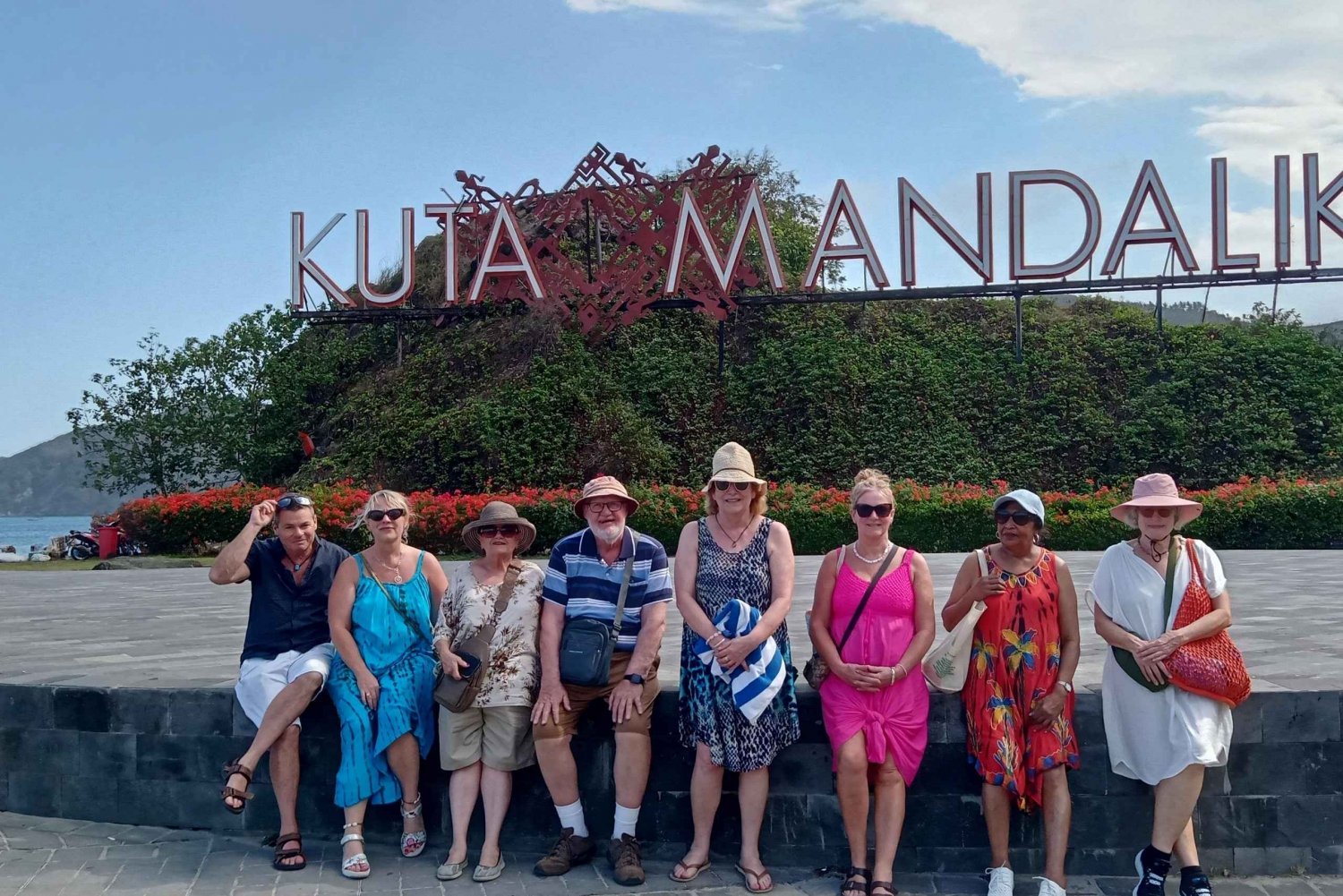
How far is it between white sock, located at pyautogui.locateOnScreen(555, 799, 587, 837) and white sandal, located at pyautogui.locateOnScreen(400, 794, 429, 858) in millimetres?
685

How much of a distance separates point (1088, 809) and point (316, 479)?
1688cm

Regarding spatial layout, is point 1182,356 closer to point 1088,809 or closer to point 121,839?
point 1088,809

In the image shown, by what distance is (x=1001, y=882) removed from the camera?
15.1 ft

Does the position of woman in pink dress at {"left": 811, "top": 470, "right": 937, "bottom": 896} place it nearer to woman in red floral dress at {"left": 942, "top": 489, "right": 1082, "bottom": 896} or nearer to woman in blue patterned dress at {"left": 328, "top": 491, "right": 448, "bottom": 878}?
woman in red floral dress at {"left": 942, "top": 489, "right": 1082, "bottom": 896}

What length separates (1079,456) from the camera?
19859 mm

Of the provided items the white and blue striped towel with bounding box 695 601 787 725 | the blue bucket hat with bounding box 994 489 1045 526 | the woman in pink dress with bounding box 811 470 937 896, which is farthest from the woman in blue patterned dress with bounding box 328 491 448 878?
the blue bucket hat with bounding box 994 489 1045 526

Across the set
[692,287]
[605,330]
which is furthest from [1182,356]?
[605,330]

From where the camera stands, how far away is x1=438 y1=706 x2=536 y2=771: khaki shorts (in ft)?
16.6

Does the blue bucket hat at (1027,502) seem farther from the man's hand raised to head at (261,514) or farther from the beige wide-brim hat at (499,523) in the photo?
the man's hand raised to head at (261,514)

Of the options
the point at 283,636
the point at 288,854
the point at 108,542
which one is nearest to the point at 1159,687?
the point at 288,854

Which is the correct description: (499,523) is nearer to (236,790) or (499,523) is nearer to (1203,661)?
(236,790)

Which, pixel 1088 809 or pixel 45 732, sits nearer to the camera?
pixel 1088 809

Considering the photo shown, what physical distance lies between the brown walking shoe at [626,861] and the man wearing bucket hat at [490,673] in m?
0.52

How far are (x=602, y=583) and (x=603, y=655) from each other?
325mm
